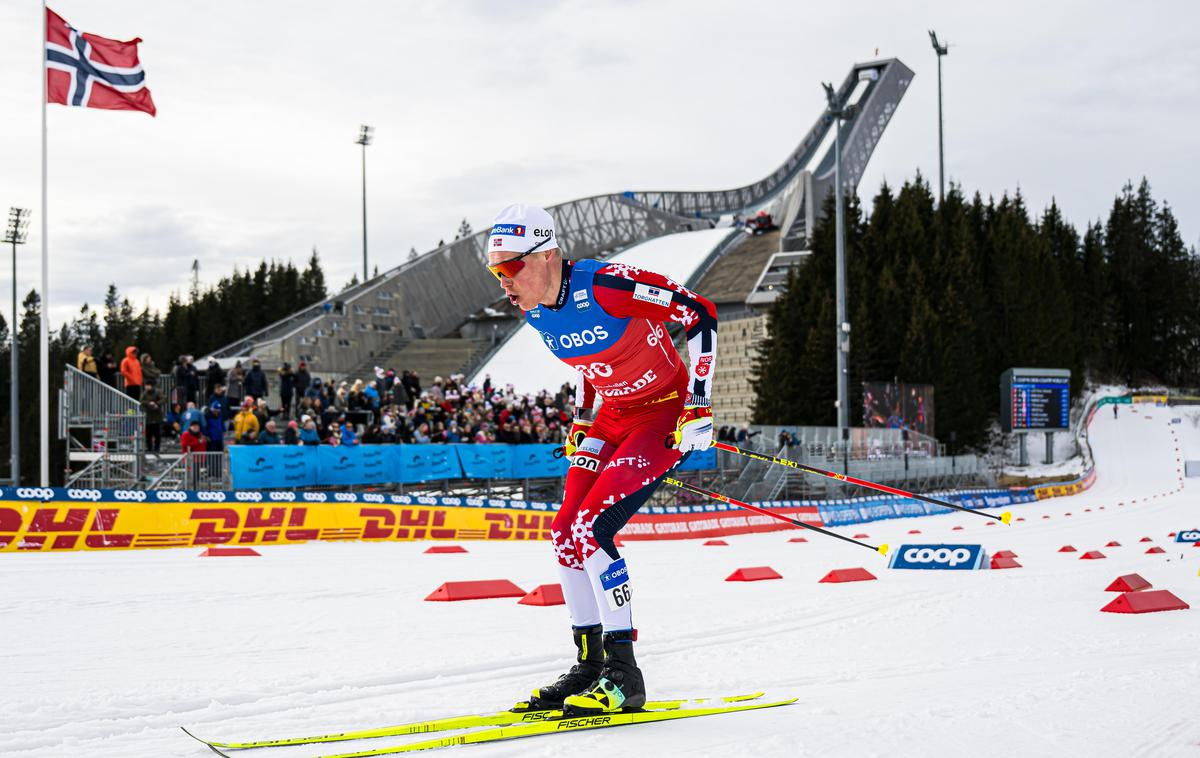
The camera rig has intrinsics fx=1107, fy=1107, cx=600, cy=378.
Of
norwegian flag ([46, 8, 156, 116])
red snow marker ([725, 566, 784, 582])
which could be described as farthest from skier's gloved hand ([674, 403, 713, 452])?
norwegian flag ([46, 8, 156, 116])

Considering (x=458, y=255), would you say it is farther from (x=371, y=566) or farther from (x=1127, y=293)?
(x=1127, y=293)

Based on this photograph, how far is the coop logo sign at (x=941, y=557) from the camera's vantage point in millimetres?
11953

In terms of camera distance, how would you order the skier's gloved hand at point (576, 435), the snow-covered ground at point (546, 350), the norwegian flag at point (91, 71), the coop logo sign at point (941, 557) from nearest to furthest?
the skier's gloved hand at point (576, 435), the coop logo sign at point (941, 557), the norwegian flag at point (91, 71), the snow-covered ground at point (546, 350)

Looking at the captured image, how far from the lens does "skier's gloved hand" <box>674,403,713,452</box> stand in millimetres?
4992

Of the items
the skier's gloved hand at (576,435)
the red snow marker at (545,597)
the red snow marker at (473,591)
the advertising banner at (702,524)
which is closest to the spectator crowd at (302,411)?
the advertising banner at (702,524)

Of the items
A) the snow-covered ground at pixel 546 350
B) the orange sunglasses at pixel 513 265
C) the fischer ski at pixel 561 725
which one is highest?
the snow-covered ground at pixel 546 350

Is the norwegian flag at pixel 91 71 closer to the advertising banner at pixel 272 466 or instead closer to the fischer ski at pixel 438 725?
the advertising banner at pixel 272 466

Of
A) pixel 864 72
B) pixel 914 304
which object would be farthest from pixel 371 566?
pixel 864 72

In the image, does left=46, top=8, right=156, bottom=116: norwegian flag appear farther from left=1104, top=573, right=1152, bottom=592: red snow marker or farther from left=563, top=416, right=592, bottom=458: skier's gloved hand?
left=1104, top=573, right=1152, bottom=592: red snow marker

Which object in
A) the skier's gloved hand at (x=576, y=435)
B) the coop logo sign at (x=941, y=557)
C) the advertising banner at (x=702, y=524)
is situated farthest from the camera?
the advertising banner at (x=702, y=524)

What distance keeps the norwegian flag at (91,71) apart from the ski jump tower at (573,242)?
49.2 ft

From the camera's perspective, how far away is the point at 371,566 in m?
12.3

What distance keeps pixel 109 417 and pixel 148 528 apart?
539 cm

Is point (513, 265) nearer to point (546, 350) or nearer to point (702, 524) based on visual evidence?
point (702, 524)
